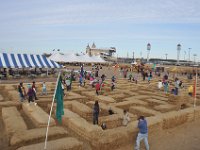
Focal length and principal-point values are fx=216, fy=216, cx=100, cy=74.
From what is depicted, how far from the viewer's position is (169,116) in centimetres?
1059

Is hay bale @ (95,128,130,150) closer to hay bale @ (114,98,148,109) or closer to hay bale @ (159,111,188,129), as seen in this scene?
hay bale @ (159,111,188,129)

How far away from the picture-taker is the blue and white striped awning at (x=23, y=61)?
23.5m

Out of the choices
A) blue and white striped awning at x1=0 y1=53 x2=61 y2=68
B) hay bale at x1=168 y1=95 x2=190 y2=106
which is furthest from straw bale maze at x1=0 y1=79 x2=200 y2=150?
blue and white striped awning at x1=0 y1=53 x2=61 y2=68

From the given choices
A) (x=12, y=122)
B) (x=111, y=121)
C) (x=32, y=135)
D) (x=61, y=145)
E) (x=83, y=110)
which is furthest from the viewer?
(x=83, y=110)

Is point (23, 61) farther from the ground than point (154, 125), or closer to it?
farther from the ground

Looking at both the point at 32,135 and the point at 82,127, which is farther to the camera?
the point at 82,127

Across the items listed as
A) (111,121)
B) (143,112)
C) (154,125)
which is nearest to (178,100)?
(143,112)

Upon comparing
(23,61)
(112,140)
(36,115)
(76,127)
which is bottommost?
(112,140)

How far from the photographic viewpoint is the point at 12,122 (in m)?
8.85

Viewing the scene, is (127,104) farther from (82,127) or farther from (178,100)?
(82,127)

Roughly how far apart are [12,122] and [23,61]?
1700 cm

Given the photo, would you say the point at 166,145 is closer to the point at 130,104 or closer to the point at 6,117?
the point at 130,104

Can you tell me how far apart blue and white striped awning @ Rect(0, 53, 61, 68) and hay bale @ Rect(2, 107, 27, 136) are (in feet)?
45.6

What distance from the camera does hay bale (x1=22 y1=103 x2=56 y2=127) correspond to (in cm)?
912
